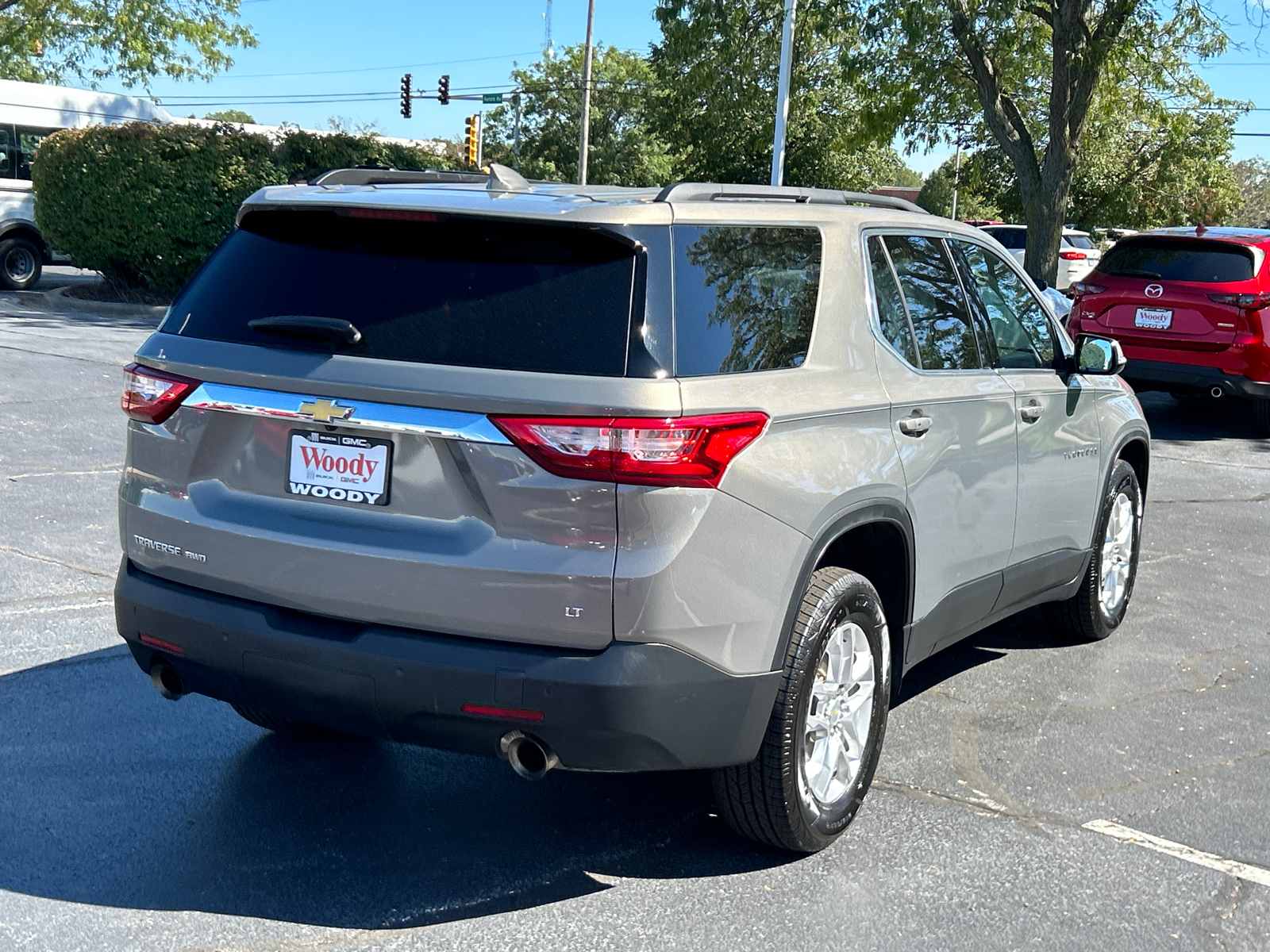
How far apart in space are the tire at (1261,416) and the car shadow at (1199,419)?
78 millimetres

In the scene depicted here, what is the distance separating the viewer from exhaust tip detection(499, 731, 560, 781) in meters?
3.23

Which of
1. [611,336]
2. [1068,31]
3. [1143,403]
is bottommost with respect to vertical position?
[1143,403]

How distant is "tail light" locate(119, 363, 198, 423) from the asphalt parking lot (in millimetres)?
1145

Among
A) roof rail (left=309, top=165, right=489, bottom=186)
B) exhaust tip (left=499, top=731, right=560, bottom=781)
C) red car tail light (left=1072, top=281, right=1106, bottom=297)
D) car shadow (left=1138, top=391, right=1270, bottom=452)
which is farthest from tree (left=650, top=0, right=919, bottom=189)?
exhaust tip (left=499, top=731, right=560, bottom=781)

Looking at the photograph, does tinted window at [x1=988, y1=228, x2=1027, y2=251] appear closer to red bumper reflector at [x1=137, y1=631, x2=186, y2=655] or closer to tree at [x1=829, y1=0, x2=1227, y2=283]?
tree at [x1=829, y1=0, x2=1227, y2=283]

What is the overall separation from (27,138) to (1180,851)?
23304mm

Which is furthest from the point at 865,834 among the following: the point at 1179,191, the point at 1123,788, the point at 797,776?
the point at 1179,191

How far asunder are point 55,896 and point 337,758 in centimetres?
112

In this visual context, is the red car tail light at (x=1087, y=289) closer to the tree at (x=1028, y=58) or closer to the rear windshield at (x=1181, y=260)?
the rear windshield at (x=1181, y=260)

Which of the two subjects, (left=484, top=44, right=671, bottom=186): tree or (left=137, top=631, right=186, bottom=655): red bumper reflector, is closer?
(left=137, top=631, right=186, bottom=655): red bumper reflector

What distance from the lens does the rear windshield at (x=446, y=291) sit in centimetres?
319

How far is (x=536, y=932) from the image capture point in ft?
11.0

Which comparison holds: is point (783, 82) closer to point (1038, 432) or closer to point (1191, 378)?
point (1191, 378)

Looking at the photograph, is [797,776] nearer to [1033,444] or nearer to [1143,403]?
[1033,444]
